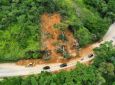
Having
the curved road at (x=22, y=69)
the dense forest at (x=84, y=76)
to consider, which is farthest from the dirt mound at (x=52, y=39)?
the dense forest at (x=84, y=76)

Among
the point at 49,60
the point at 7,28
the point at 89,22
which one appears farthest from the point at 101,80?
the point at 7,28

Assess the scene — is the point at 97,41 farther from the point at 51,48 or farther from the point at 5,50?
the point at 5,50

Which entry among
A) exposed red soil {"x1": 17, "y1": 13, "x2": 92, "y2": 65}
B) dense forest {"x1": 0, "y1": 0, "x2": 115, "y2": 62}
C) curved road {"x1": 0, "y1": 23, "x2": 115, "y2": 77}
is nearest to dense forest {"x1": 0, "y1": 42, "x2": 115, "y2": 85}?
curved road {"x1": 0, "y1": 23, "x2": 115, "y2": 77}

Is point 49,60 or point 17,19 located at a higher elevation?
point 17,19

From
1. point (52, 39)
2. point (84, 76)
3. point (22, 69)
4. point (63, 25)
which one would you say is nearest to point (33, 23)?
point (52, 39)

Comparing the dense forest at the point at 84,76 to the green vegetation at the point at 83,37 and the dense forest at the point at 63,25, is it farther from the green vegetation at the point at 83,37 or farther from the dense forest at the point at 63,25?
the green vegetation at the point at 83,37

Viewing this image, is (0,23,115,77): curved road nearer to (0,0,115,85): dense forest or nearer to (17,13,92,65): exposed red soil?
(17,13,92,65): exposed red soil
